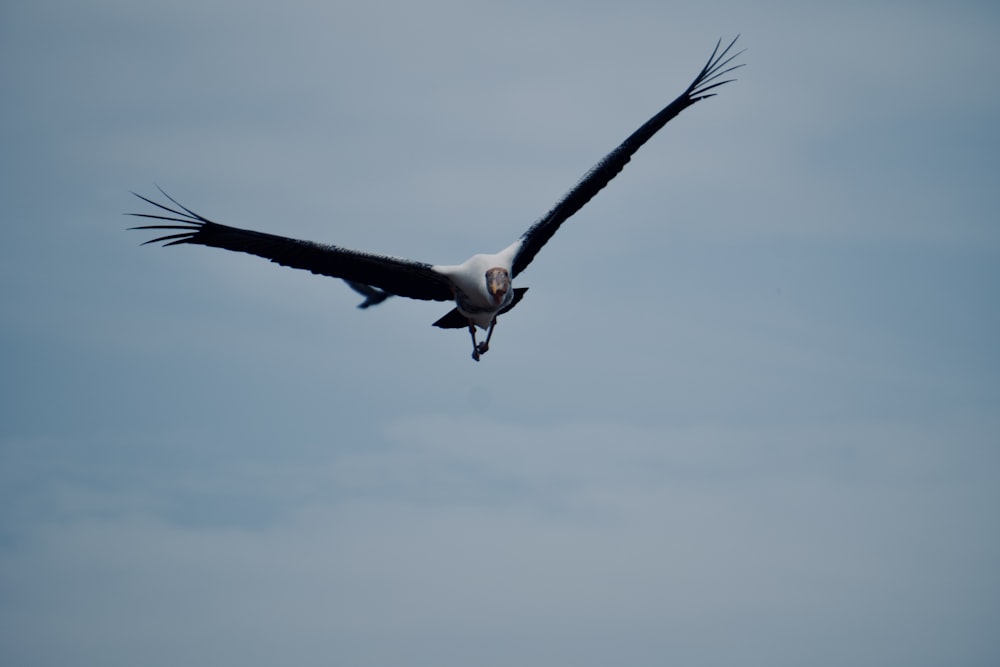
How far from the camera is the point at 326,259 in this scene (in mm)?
24391

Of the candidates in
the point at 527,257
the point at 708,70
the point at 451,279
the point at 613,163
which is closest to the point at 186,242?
the point at 451,279

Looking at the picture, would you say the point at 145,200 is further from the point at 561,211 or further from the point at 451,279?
the point at 561,211

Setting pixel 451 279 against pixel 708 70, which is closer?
pixel 451 279

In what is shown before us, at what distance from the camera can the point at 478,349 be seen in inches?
969

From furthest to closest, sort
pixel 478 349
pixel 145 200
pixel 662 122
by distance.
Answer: pixel 662 122
pixel 478 349
pixel 145 200

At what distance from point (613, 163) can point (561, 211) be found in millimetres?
1545

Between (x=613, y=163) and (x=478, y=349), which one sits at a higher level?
(x=613, y=163)

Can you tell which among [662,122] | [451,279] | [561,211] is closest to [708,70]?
[662,122]

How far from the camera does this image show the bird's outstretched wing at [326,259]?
23.3m

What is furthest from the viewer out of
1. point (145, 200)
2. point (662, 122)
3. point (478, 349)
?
point (662, 122)

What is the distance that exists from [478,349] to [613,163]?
484cm

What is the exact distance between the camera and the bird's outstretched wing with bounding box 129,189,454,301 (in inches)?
917

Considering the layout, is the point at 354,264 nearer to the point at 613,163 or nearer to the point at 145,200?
the point at 145,200

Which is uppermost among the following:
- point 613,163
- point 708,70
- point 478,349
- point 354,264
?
point 708,70
